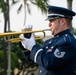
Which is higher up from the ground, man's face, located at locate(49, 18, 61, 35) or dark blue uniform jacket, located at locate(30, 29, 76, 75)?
man's face, located at locate(49, 18, 61, 35)

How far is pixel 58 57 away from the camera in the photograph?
4137 mm

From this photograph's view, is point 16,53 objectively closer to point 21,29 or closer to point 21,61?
point 21,61

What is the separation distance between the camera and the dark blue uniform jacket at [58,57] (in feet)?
13.5

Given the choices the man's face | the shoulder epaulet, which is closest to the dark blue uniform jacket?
the shoulder epaulet

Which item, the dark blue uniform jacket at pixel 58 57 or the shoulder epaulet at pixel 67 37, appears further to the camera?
the shoulder epaulet at pixel 67 37

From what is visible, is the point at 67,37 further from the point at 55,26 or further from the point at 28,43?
the point at 28,43

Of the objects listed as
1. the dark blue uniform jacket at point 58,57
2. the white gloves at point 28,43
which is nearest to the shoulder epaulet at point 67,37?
the dark blue uniform jacket at point 58,57

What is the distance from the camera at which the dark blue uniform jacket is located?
4125 mm

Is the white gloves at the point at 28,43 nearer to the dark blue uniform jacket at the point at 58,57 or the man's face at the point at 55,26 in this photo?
the dark blue uniform jacket at the point at 58,57

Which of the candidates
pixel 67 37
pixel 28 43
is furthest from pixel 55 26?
pixel 28 43

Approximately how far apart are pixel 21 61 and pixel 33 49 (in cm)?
3550

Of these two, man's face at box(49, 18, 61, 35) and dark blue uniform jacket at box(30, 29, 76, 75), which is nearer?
dark blue uniform jacket at box(30, 29, 76, 75)

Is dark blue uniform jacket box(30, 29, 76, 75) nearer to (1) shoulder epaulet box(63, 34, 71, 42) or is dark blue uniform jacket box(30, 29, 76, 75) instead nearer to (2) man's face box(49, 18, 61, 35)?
(1) shoulder epaulet box(63, 34, 71, 42)

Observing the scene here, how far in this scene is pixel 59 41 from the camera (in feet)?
14.0
